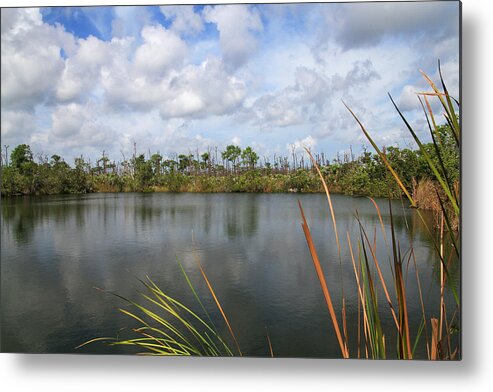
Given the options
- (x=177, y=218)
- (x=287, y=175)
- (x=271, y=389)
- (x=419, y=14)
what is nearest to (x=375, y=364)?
(x=271, y=389)

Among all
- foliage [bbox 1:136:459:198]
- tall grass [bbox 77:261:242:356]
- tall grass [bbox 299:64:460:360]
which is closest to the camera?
tall grass [bbox 299:64:460:360]

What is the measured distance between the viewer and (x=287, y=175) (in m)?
2.61

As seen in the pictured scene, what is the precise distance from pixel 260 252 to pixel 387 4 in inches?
60.7

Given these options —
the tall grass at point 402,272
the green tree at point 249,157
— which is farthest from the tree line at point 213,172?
the tall grass at point 402,272

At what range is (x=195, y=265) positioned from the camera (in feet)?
8.09

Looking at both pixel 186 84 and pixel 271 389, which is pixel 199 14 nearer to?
pixel 186 84

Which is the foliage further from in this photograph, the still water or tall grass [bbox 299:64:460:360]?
tall grass [bbox 299:64:460:360]

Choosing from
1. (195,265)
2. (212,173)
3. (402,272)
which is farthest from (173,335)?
(402,272)

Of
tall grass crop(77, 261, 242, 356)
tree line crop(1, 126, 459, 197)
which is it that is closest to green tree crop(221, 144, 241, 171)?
tree line crop(1, 126, 459, 197)

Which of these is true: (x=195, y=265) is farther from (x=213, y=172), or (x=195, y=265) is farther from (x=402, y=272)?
(x=402, y=272)

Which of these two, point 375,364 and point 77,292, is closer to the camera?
point 375,364

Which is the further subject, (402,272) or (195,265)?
(195,265)

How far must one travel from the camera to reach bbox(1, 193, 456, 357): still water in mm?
→ 2305

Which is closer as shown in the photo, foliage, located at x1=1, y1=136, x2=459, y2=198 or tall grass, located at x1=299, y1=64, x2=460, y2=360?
tall grass, located at x1=299, y1=64, x2=460, y2=360
